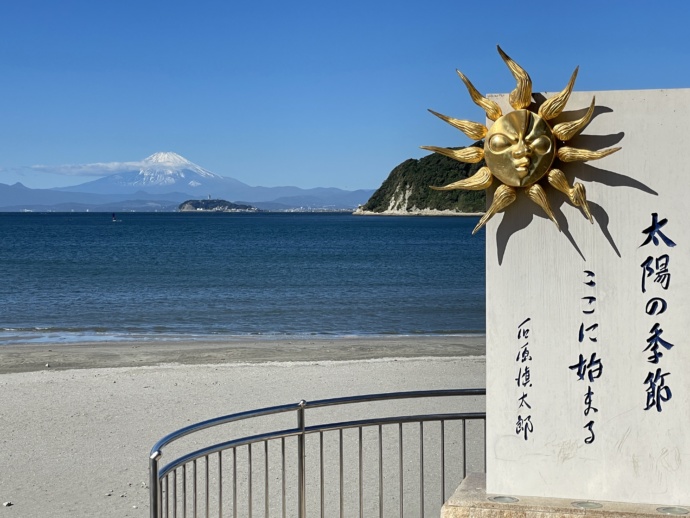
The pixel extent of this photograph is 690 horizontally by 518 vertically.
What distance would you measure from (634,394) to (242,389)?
1059 centimetres

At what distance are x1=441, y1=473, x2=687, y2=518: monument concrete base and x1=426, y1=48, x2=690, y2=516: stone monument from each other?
1 centimetres

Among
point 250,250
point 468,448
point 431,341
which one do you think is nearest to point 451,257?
point 250,250

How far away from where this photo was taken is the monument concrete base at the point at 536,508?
4.94 meters

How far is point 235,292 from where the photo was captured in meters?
42.8

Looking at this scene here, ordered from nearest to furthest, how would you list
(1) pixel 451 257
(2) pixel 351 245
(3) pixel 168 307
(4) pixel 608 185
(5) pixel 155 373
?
(4) pixel 608 185 < (5) pixel 155 373 < (3) pixel 168 307 < (1) pixel 451 257 < (2) pixel 351 245

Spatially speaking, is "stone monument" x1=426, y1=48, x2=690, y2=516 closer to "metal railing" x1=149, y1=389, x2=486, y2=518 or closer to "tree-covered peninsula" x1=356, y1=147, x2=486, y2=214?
"metal railing" x1=149, y1=389, x2=486, y2=518

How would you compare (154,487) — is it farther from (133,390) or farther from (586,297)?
(133,390)

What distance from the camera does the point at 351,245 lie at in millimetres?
90125

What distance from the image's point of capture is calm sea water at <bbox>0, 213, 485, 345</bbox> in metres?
29.0

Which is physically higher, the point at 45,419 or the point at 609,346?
the point at 609,346

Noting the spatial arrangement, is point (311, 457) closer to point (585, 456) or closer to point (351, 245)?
point (585, 456)

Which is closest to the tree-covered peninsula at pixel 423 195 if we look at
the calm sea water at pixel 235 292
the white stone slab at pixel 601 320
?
the calm sea water at pixel 235 292

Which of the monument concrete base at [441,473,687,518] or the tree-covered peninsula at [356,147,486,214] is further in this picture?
the tree-covered peninsula at [356,147,486,214]

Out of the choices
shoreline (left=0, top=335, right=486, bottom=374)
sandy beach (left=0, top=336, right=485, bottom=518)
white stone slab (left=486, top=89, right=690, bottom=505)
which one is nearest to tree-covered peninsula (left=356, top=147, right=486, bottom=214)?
shoreline (left=0, top=335, right=486, bottom=374)
